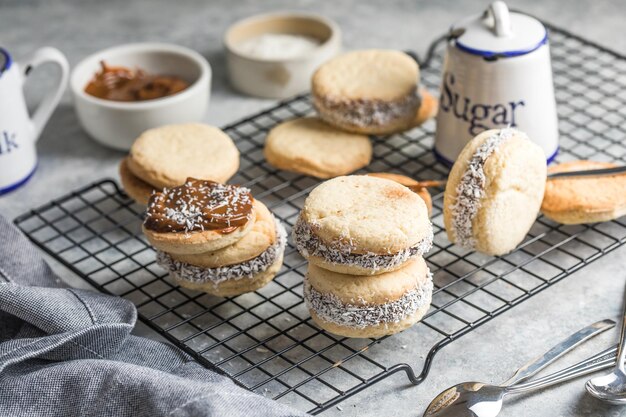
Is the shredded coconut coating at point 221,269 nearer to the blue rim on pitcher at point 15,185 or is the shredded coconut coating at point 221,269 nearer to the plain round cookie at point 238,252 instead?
the plain round cookie at point 238,252

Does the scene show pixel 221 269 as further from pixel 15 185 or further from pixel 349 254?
pixel 15 185

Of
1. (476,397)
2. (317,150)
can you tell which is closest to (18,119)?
(317,150)

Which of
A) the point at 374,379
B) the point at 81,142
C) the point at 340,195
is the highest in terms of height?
the point at 340,195

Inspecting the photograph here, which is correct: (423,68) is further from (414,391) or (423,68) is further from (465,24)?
(414,391)

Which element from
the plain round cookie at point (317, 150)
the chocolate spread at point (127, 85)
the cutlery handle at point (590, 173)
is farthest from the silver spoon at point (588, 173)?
the chocolate spread at point (127, 85)

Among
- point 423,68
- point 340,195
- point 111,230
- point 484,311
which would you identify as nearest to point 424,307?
point 484,311

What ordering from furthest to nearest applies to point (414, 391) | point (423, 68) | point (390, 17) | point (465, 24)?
point (390, 17) → point (423, 68) → point (465, 24) → point (414, 391)
